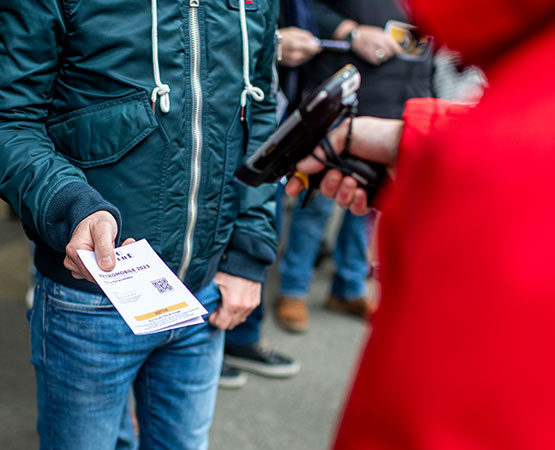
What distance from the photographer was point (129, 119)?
104 cm

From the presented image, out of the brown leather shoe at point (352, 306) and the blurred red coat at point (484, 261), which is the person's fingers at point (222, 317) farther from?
the brown leather shoe at point (352, 306)

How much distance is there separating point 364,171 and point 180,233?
0.46 meters

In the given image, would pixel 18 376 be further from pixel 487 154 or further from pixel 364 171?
pixel 487 154

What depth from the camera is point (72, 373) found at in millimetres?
1140

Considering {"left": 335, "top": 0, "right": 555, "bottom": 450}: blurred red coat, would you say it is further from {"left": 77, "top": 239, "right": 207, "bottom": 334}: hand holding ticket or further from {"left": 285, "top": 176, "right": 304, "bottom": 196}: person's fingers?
{"left": 285, "top": 176, "right": 304, "bottom": 196}: person's fingers

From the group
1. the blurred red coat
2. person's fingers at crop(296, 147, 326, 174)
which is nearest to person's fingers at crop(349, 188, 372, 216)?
person's fingers at crop(296, 147, 326, 174)

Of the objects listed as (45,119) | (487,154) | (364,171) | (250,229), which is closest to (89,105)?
(45,119)

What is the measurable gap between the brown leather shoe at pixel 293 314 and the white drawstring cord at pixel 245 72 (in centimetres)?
184

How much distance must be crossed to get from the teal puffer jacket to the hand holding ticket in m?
0.09

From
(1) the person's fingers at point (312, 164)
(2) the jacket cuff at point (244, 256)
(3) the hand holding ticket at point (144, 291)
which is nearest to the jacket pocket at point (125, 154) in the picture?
(3) the hand holding ticket at point (144, 291)

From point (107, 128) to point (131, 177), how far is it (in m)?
0.10

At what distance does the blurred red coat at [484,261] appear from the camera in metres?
0.38

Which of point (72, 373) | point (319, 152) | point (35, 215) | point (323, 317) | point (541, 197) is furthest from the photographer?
point (323, 317)

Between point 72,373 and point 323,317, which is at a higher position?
point 72,373
